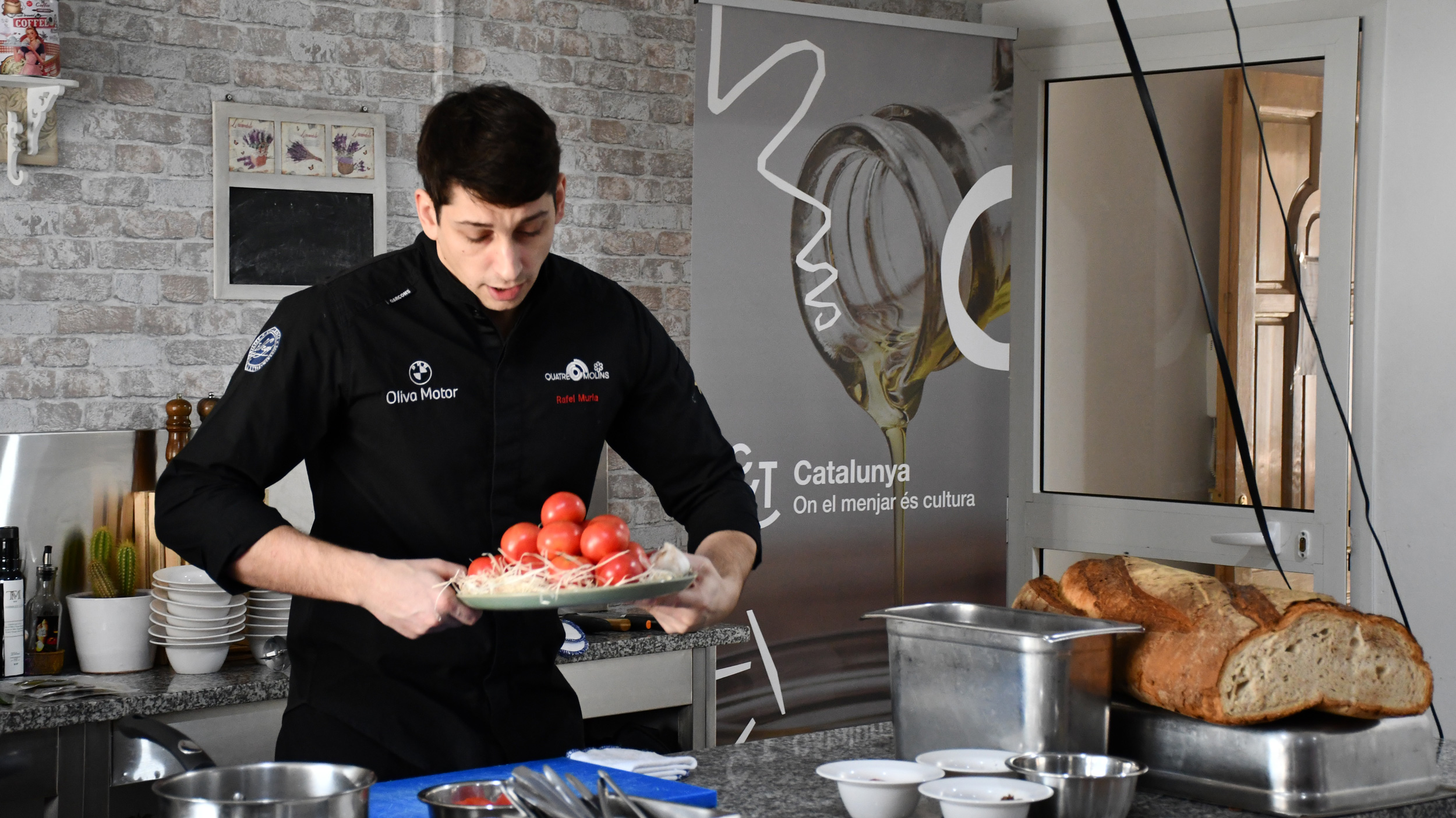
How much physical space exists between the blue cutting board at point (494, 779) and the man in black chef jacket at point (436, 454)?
0.71ft

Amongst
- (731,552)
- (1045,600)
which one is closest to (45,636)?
(731,552)

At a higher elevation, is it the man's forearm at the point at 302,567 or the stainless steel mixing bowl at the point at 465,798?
the man's forearm at the point at 302,567

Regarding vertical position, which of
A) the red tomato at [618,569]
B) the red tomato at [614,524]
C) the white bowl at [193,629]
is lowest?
the white bowl at [193,629]

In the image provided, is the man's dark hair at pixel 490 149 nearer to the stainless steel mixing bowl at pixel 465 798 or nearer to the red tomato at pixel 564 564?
the red tomato at pixel 564 564

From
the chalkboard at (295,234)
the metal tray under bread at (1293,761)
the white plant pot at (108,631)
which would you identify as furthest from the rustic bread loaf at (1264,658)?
the chalkboard at (295,234)

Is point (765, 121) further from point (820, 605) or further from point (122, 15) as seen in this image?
point (122, 15)

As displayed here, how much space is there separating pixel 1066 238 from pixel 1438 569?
1473mm

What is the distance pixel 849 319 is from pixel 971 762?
2429 millimetres

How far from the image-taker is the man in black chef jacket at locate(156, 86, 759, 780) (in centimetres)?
171

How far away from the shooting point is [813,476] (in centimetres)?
383

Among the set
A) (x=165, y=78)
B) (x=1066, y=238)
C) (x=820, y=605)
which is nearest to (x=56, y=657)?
(x=165, y=78)

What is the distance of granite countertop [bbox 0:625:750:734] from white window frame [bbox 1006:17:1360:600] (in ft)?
5.44

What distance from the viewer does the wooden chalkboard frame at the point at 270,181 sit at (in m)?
3.35

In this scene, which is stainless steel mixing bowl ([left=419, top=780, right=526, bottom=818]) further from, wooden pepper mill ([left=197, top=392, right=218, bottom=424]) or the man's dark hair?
wooden pepper mill ([left=197, top=392, right=218, bottom=424])
